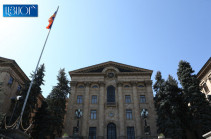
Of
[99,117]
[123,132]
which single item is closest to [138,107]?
[123,132]

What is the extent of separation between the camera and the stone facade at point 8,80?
26516 millimetres

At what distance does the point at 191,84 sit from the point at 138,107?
33.4ft

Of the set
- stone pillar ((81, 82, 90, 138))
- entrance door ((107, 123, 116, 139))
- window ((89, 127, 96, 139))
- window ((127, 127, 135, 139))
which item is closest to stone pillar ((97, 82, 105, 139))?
window ((89, 127, 96, 139))

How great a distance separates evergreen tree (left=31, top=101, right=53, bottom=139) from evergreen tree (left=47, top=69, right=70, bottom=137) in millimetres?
860

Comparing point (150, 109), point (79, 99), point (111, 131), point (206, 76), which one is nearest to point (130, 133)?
point (111, 131)

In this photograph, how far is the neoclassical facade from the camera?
30.6m

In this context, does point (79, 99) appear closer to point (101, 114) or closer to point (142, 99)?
point (101, 114)

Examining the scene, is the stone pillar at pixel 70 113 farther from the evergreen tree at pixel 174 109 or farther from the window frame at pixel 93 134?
the evergreen tree at pixel 174 109

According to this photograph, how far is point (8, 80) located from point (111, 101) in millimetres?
18678

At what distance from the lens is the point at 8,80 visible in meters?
28.3

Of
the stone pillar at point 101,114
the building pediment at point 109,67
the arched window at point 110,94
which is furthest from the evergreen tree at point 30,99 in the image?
the arched window at point 110,94

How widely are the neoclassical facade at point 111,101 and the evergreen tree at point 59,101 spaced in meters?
2.29

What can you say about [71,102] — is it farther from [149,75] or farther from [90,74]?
[149,75]

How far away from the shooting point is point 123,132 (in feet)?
98.2
